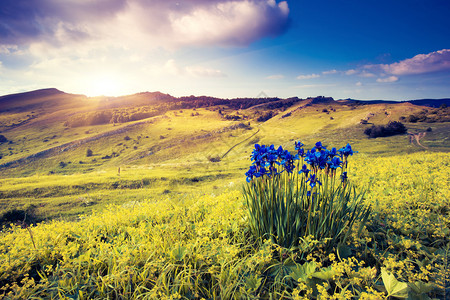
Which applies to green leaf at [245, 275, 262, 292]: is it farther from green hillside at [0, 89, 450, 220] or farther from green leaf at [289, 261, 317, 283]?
green hillside at [0, 89, 450, 220]

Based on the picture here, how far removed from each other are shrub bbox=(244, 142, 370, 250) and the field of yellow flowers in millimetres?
226

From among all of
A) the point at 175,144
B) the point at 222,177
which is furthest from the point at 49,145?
the point at 222,177

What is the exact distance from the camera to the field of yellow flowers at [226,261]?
9.32ft

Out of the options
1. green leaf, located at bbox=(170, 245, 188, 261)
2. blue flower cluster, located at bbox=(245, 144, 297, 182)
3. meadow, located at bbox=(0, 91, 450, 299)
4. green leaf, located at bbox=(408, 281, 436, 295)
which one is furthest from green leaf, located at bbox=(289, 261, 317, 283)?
green leaf, located at bbox=(170, 245, 188, 261)

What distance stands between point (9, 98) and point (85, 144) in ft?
409

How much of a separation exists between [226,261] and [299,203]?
1.74 m

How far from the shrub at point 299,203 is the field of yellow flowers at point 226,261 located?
0.23 meters

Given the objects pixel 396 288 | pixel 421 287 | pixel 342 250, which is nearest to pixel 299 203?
pixel 342 250

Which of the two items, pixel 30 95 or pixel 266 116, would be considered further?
pixel 30 95

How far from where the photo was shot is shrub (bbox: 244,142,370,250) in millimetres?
3615

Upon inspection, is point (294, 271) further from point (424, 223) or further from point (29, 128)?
point (29, 128)

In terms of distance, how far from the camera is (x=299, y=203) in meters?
4.05

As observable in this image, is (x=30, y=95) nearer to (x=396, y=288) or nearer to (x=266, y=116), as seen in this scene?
(x=266, y=116)

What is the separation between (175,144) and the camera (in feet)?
178
